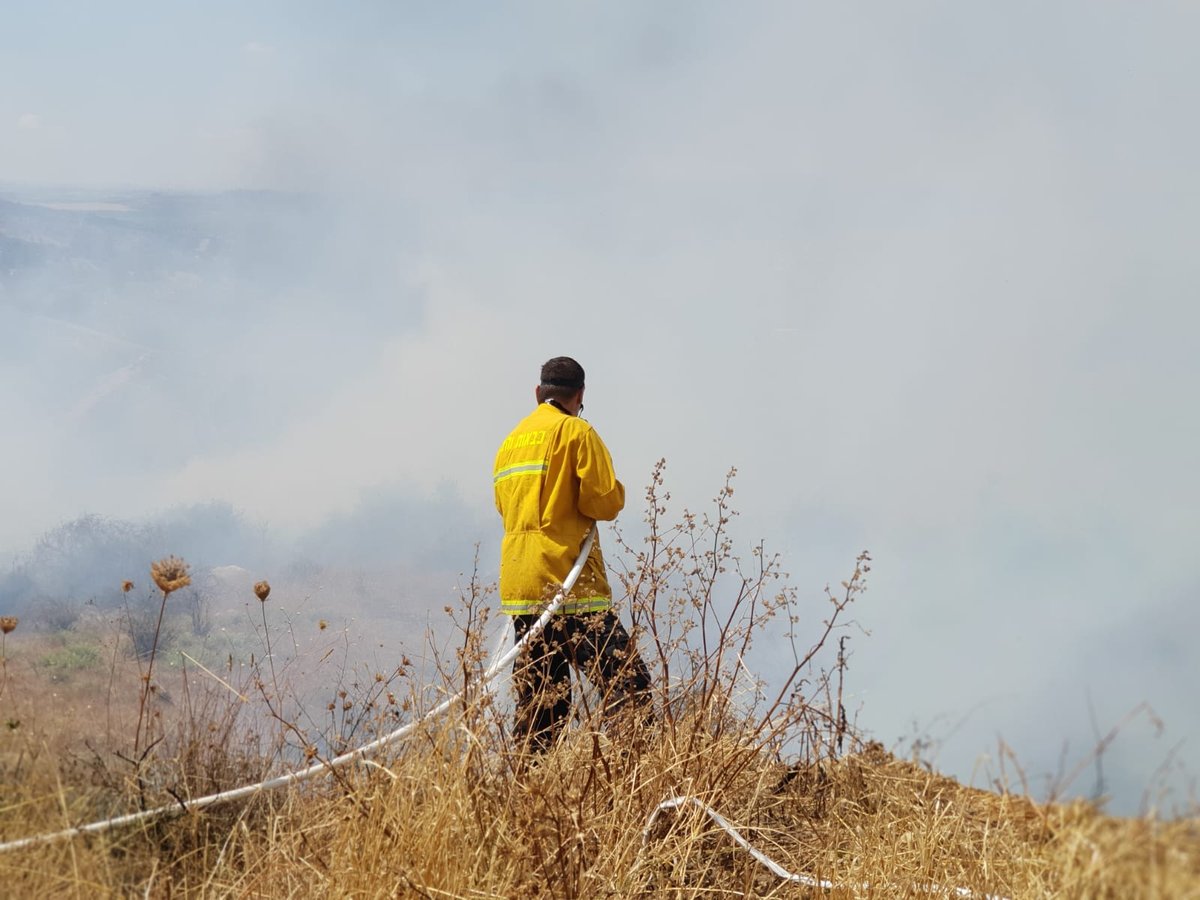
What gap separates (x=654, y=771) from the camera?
4.38 metres

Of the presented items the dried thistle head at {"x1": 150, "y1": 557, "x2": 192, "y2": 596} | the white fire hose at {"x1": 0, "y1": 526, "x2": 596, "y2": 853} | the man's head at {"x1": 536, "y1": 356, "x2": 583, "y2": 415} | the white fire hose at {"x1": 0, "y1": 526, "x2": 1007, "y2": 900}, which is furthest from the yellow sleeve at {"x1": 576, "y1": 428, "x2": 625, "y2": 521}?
the dried thistle head at {"x1": 150, "y1": 557, "x2": 192, "y2": 596}

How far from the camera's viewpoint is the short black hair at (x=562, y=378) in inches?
242

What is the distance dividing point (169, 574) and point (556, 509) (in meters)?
2.22

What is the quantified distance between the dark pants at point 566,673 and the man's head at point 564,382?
1.19 meters

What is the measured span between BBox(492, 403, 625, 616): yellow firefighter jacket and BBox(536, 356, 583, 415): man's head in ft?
0.51

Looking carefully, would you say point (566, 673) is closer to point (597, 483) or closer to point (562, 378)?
point (597, 483)

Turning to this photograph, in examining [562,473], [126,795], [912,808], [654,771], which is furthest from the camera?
[562,473]

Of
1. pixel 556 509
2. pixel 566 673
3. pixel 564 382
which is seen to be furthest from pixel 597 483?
pixel 566 673

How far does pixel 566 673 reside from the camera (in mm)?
5863

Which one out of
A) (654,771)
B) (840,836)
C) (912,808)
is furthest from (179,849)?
(912,808)

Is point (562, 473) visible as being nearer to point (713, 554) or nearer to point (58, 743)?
point (713, 554)

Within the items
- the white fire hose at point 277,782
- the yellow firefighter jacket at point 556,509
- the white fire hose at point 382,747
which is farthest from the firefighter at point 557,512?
the white fire hose at point 382,747

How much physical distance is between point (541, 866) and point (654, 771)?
0.80m

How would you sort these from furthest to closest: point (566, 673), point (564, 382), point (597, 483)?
point (564, 382) < point (566, 673) < point (597, 483)
